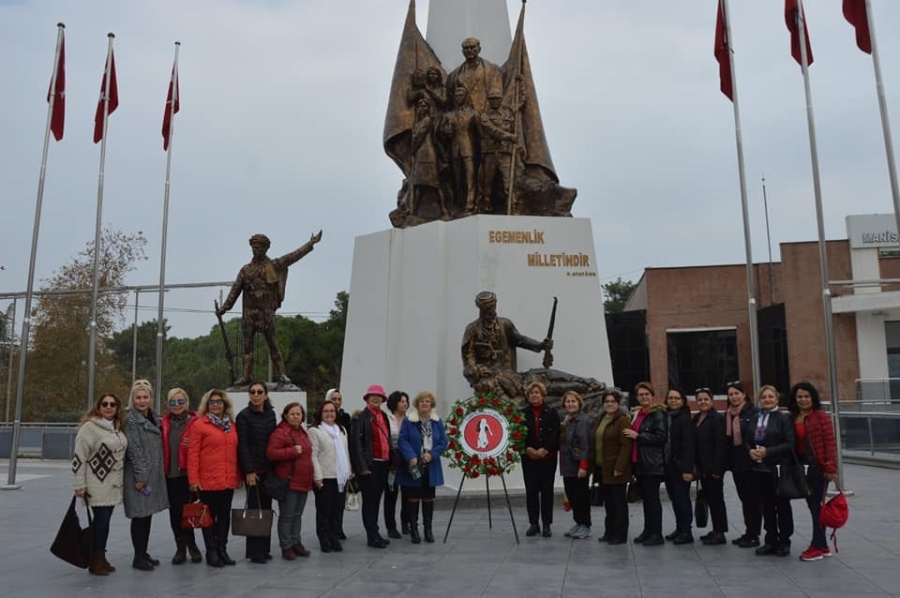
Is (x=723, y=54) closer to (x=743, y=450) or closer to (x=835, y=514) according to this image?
(x=743, y=450)

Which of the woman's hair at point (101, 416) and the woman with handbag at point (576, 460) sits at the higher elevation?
the woman's hair at point (101, 416)

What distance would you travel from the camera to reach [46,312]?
2680 centimetres

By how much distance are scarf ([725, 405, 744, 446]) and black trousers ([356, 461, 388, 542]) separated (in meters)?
3.30

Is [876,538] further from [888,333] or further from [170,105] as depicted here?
[888,333]

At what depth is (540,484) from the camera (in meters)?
8.61

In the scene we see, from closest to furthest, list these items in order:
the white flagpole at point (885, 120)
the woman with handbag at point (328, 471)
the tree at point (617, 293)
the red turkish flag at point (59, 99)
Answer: the woman with handbag at point (328, 471)
the white flagpole at point (885, 120)
the red turkish flag at point (59, 99)
the tree at point (617, 293)

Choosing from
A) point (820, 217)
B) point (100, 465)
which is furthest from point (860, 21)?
point (100, 465)

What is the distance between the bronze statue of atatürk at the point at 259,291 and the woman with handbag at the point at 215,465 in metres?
6.23

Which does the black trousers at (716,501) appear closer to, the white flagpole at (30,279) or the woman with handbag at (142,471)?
the woman with handbag at (142,471)

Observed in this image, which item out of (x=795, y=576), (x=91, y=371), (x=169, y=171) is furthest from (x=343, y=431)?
(x=169, y=171)

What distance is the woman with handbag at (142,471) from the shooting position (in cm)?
695

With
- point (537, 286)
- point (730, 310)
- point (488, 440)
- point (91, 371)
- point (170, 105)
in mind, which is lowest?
point (488, 440)

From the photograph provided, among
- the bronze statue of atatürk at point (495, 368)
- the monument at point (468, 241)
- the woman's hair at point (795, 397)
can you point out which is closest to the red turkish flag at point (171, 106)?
the monument at point (468, 241)

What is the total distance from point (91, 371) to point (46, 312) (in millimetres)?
13233
